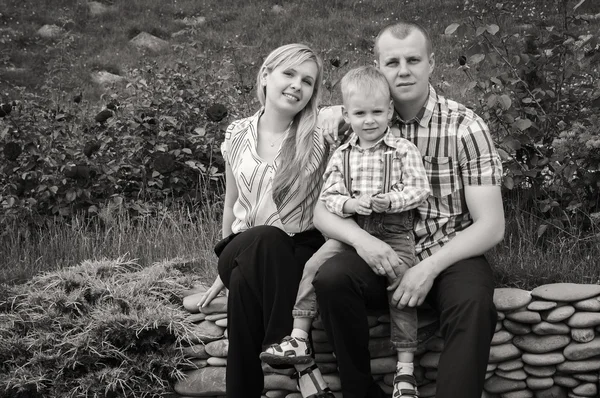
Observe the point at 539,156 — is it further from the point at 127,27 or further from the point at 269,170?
the point at 127,27

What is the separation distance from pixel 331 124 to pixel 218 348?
117cm

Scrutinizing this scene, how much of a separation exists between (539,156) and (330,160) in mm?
1407

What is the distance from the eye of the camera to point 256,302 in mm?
3125

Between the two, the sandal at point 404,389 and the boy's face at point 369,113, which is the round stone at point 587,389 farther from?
the boy's face at point 369,113

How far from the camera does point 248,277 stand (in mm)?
3119

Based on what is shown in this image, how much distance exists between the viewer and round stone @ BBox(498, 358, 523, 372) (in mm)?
3250

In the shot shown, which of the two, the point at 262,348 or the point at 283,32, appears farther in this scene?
the point at 283,32

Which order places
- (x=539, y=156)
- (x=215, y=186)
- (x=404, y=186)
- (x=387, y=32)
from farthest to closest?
(x=215, y=186), (x=539, y=156), (x=387, y=32), (x=404, y=186)

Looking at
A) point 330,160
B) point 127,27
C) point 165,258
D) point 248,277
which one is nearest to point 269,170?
point 330,160

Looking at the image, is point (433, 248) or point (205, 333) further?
point (205, 333)

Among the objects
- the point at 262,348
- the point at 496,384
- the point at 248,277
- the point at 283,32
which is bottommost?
the point at 496,384

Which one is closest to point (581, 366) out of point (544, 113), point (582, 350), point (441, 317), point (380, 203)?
point (582, 350)

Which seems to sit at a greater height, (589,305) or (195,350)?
(589,305)

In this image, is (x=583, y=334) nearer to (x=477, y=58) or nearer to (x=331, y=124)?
(x=331, y=124)
